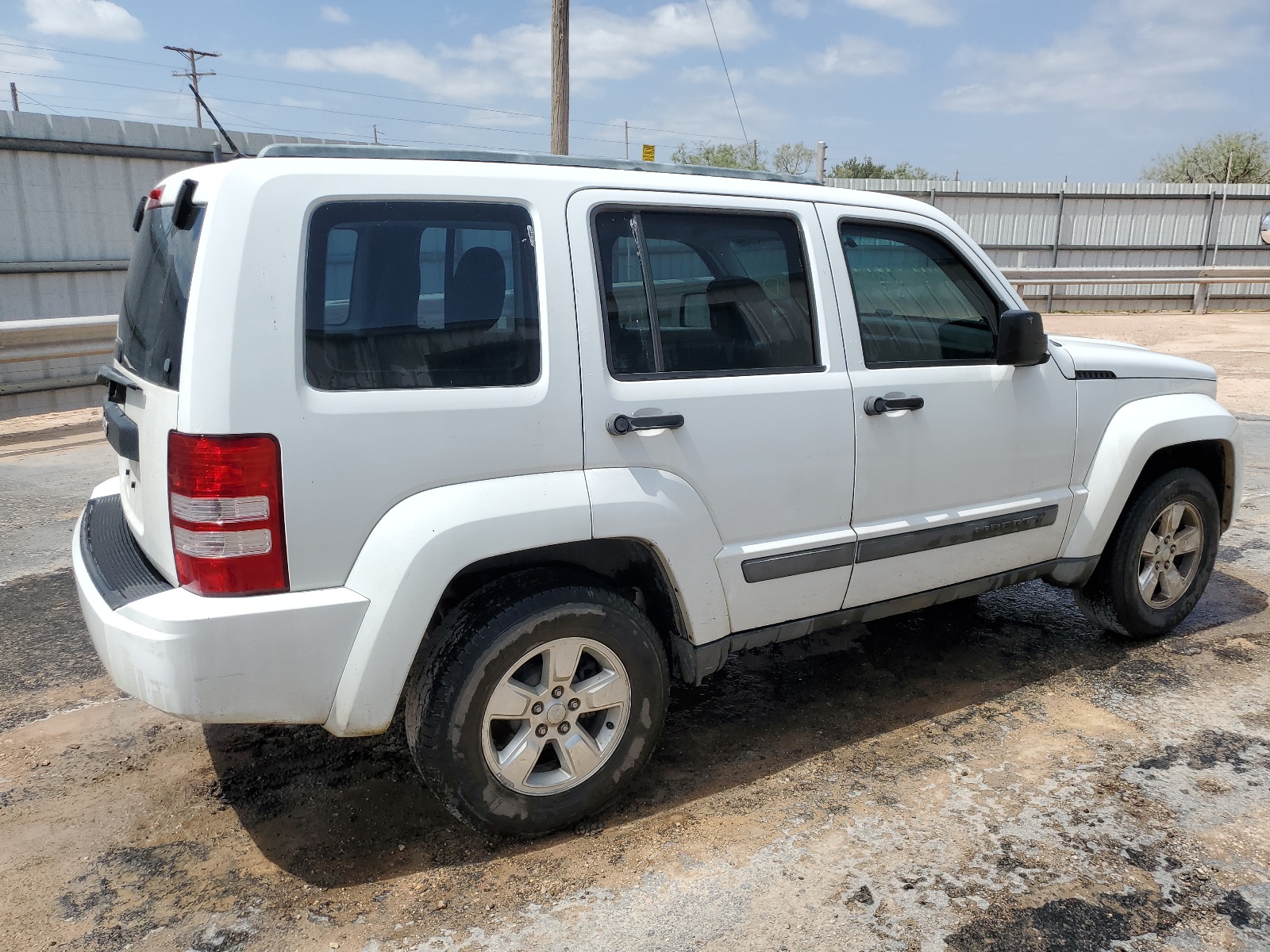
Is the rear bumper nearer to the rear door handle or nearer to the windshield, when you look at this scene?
the rear door handle

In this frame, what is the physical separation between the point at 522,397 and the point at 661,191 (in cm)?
84

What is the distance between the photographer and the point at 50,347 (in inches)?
361

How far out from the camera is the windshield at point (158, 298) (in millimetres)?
2467

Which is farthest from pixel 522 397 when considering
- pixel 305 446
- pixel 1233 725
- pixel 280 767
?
pixel 1233 725

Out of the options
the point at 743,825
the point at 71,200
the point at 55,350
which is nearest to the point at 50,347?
the point at 55,350

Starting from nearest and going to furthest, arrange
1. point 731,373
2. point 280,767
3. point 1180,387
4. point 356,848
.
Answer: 1. point 356,848
2. point 731,373
3. point 280,767
4. point 1180,387

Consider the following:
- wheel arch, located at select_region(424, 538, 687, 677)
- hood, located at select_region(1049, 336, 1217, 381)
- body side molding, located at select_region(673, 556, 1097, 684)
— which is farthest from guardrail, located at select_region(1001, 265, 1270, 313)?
wheel arch, located at select_region(424, 538, 687, 677)

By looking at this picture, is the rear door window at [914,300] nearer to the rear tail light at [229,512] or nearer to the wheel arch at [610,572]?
the wheel arch at [610,572]

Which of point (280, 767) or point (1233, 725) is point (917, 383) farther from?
point (280, 767)

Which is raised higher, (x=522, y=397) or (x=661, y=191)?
(x=661, y=191)

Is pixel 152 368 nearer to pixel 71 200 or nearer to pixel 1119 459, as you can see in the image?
pixel 1119 459

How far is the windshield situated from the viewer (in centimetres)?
247

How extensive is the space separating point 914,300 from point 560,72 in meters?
10.4

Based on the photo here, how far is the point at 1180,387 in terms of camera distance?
4.24 metres
